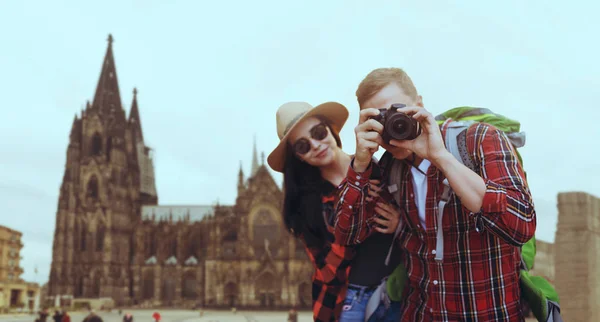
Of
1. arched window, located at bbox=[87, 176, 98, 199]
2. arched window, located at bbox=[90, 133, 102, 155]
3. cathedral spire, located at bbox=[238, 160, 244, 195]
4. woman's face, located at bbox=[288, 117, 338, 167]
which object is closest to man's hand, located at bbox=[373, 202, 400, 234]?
woman's face, located at bbox=[288, 117, 338, 167]

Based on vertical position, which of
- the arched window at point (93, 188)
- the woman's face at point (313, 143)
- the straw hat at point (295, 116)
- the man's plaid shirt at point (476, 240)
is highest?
the arched window at point (93, 188)

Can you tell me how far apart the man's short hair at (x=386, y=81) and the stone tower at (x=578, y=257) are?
12.1ft

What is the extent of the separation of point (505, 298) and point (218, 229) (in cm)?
5147

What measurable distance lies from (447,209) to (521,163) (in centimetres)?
37

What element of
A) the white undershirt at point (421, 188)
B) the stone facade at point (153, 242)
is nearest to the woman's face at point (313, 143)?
the white undershirt at point (421, 188)

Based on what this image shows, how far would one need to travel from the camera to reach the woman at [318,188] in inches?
122

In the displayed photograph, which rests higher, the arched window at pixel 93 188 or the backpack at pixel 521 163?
the arched window at pixel 93 188

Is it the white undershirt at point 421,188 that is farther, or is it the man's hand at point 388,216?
the man's hand at point 388,216

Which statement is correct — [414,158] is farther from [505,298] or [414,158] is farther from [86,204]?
[86,204]

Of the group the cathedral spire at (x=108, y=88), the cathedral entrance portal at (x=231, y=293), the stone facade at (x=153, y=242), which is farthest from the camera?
the cathedral spire at (x=108, y=88)

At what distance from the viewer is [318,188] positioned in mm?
3477

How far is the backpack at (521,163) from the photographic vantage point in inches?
88.3

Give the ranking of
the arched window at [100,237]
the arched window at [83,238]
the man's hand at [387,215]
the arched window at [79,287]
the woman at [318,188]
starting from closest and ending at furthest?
the man's hand at [387,215], the woman at [318,188], the arched window at [79,287], the arched window at [100,237], the arched window at [83,238]

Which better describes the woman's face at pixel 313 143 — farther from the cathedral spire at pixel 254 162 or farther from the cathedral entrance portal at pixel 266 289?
the cathedral spire at pixel 254 162
